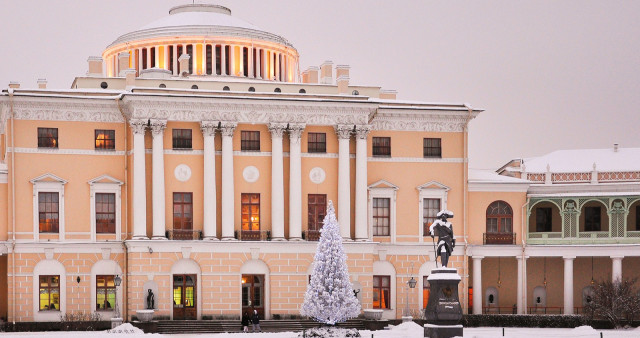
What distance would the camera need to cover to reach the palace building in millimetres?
68062

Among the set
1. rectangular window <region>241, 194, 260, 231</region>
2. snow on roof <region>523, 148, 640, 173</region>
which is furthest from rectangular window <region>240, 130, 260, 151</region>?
snow on roof <region>523, 148, 640, 173</region>

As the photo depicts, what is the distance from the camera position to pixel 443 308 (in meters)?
53.3

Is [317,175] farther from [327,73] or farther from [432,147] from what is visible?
[327,73]

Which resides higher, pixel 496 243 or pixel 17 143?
pixel 17 143

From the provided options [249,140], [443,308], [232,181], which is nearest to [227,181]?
[232,181]

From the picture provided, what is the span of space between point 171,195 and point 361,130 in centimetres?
1118

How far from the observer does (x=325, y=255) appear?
57.5 meters

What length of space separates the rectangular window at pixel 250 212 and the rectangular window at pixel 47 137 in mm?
10637

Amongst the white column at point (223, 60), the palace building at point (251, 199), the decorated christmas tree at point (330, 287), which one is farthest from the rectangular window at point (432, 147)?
the decorated christmas tree at point (330, 287)

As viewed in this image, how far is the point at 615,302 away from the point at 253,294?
19634 mm

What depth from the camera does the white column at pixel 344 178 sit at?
70688mm

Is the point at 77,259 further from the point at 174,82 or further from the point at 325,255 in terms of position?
the point at 325,255

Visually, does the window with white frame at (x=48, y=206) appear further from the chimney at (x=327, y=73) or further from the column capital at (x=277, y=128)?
the chimney at (x=327, y=73)

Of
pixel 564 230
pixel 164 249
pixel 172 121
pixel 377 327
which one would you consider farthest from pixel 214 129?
pixel 564 230
